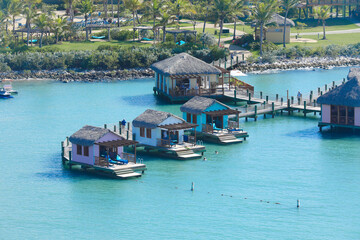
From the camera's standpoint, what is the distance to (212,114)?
2749 inches

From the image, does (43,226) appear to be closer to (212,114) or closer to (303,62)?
(212,114)

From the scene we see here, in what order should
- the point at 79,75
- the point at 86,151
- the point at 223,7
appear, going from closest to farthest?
the point at 86,151 < the point at 79,75 < the point at 223,7

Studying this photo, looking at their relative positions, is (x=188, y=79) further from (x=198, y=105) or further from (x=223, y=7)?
(x=223, y=7)

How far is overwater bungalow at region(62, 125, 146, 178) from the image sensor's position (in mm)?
58500

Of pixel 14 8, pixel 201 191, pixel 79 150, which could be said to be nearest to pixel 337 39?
pixel 14 8

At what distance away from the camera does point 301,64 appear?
127 meters

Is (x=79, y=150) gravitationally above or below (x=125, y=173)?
above

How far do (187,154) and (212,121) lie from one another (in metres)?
6.78

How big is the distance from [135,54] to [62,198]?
219 ft

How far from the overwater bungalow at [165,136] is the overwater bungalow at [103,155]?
4.56 meters

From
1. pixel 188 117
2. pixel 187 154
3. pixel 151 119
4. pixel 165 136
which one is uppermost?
pixel 151 119

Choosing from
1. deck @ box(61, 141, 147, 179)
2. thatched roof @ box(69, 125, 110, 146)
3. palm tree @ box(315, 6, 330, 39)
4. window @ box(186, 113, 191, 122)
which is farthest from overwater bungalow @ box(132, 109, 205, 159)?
palm tree @ box(315, 6, 330, 39)

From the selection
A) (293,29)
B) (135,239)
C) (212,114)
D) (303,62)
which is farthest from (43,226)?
(293,29)

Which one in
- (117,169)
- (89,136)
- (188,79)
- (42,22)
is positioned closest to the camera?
(117,169)
